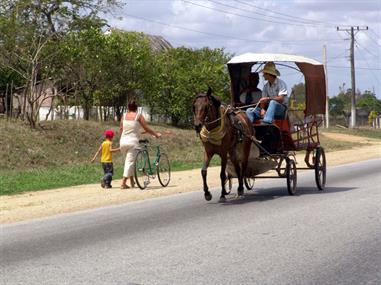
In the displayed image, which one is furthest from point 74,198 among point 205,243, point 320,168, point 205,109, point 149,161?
point 205,243

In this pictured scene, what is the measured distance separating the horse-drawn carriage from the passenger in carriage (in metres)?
0.13

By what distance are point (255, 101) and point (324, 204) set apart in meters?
3.26

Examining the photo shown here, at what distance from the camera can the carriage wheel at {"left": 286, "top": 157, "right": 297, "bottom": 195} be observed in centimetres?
1461

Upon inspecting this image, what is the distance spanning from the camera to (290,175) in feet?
48.9

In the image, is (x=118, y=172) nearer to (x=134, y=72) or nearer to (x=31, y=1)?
(x=31, y=1)

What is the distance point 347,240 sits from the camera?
969cm

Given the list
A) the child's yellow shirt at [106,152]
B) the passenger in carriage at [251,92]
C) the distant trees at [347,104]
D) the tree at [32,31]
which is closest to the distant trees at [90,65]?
the tree at [32,31]

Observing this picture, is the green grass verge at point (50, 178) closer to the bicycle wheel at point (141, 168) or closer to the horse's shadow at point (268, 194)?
the bicycle wheel at point (141, 168)

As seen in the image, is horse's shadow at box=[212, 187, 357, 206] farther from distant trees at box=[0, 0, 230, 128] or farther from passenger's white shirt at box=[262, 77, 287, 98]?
distant trees at box=[0, 0, 230, 128]

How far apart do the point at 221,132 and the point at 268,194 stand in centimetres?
298

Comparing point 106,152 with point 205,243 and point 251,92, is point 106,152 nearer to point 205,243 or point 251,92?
point 251,92

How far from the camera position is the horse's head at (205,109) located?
12.7 metres

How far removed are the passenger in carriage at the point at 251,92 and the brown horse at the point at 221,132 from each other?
1574 mm

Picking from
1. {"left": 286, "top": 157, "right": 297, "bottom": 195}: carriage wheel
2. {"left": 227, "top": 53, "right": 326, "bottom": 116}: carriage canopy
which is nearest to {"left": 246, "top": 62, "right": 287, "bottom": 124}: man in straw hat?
{"left": 227, "top": 53, "right": 326, "bottom": 116}: carriage canopy
